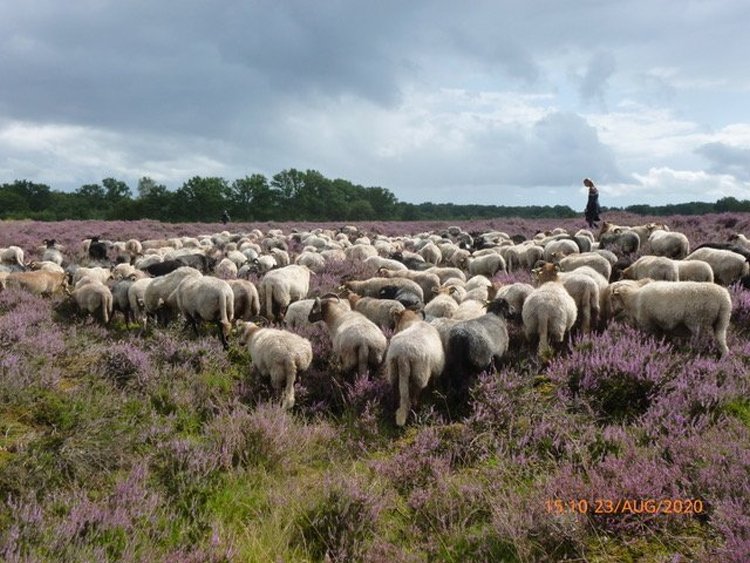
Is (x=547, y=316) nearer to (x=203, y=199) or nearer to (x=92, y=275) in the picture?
(x=92, y=275)

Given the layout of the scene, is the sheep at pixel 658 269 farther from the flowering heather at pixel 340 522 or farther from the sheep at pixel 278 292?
the flowering heather at pixel 340 522

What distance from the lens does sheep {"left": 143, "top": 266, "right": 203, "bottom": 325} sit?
10523 mm

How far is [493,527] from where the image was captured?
3.56 meters

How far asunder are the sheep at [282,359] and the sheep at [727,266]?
8498 mm

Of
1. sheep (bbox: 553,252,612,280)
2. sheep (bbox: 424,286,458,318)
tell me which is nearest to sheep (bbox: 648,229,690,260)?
sheep (bbox: 553,252,612,280)

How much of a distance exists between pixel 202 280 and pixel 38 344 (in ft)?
9.06

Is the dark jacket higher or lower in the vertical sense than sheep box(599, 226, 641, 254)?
higher

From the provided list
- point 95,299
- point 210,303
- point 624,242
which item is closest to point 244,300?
point 210,303

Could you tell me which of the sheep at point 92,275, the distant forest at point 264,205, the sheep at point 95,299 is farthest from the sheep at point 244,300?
the distant forest at point 264,205

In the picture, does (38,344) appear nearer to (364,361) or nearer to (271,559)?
(364,361)

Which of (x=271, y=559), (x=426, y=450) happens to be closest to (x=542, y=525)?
(x=426, y=450)

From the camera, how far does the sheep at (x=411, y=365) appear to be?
5590mm

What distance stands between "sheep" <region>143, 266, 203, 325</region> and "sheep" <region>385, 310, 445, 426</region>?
6.37 metres
